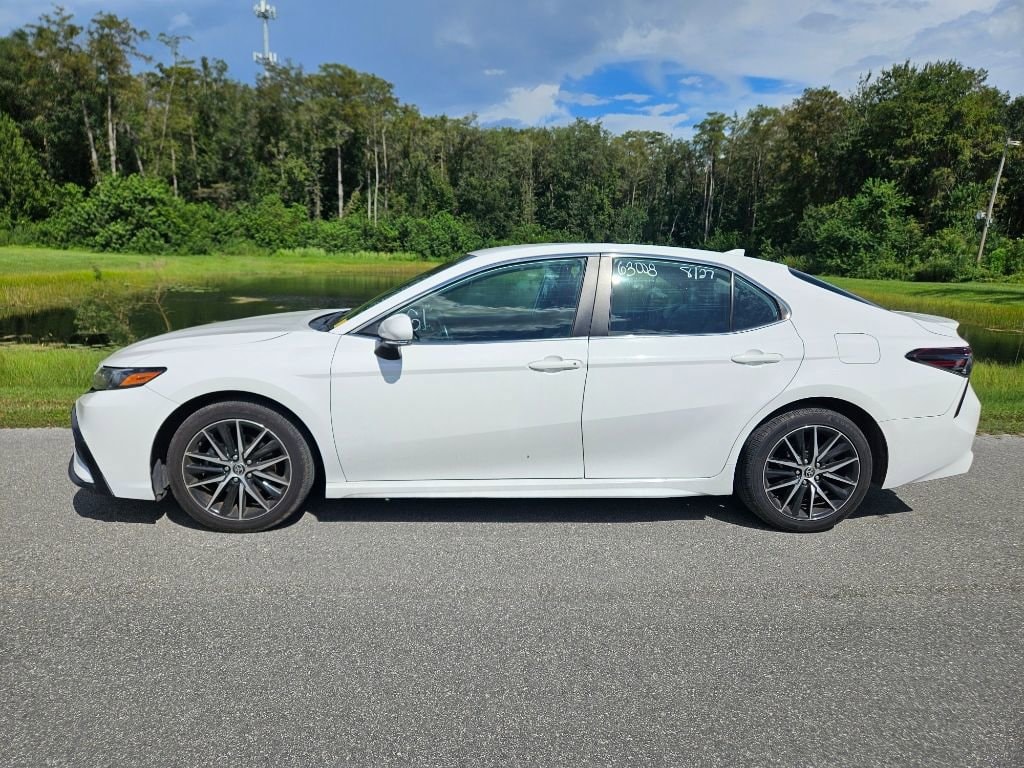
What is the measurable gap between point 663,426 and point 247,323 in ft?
9.00

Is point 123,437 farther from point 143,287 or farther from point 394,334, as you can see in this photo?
point 143,287

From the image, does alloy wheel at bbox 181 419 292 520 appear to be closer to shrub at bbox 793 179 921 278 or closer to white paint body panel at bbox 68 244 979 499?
white paint body panel at bbox 68 244 979 499

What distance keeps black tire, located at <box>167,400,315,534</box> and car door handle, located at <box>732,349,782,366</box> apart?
98.7 inches

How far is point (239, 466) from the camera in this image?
3.87 meters

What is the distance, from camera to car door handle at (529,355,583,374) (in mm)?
3822

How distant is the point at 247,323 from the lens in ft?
14.9

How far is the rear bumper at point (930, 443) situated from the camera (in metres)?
4.07

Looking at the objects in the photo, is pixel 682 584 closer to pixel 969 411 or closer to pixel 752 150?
pixel 969 411

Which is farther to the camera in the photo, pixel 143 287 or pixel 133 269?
pixel 133 269

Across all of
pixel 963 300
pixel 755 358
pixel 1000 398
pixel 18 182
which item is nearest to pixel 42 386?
pixel 755 358

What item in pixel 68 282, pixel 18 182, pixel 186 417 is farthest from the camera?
pixel 18 182

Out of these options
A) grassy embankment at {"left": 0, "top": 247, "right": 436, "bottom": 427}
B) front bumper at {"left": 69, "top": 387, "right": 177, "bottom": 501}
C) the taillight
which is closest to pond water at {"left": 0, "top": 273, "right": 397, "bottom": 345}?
grassy embankment at {"left": 0, "top": 247, "right": 436, "bottom": 427}

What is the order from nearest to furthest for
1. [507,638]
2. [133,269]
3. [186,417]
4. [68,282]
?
1. [507,638]
2. [186,417]
3. [68,282]
4. [133,269]

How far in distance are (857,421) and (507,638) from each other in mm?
2571
